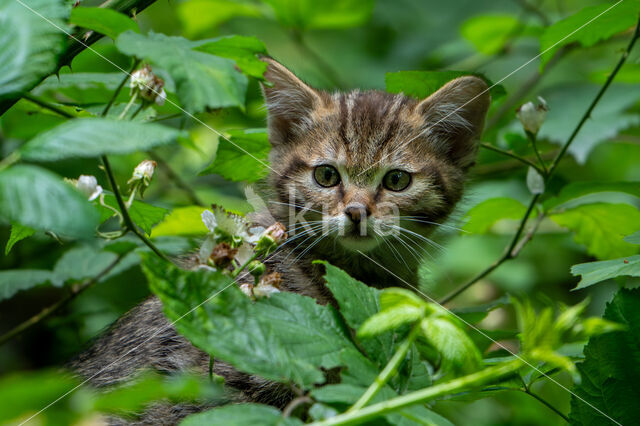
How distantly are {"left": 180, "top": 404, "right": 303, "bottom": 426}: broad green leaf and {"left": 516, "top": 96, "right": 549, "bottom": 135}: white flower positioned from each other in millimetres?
1509

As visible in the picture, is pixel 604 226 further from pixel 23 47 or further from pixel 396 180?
pixel 23 47

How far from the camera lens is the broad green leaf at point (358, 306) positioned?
1.28 m

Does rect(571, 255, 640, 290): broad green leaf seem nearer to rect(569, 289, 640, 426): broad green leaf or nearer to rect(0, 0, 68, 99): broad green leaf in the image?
rect(569, 289, 640, 426): broad green leaf

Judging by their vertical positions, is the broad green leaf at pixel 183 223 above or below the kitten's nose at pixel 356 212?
above

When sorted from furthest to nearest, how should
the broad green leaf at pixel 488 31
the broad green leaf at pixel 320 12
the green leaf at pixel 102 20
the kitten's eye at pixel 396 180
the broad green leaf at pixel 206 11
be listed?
the broad green leaf at pixel 488 31
the broad green leaf at pixel 206 11
the broad green leaf at pixel 320 12
the kitten's eye at pixel 396 180
the green leaf at pixel 102 20

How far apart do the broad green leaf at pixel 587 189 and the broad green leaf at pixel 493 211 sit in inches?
4.9

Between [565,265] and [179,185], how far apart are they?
3464 millimetres

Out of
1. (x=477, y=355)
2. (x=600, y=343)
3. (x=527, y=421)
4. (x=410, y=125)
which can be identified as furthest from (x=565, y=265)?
(x=477, y=355)

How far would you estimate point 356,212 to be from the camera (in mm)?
2336

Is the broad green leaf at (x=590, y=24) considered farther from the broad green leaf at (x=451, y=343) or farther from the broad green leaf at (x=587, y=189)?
the broad green leaf at (x=451, y=343)

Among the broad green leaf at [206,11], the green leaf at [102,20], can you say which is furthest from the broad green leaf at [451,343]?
the broad green leaf at [206,11]

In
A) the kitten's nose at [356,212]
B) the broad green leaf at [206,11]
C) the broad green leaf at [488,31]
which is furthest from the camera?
the broad green leaf at [488,31]

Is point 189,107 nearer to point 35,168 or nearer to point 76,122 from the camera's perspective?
point 76,122

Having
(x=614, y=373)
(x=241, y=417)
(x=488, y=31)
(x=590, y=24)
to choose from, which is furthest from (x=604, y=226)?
(x=241, y=417)
